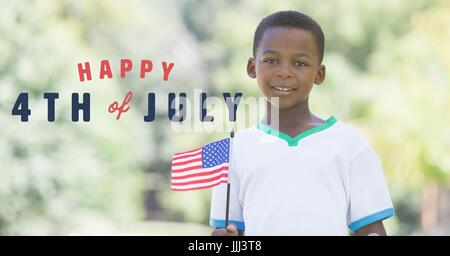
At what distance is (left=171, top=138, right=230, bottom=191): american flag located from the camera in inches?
102

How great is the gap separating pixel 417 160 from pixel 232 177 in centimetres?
735

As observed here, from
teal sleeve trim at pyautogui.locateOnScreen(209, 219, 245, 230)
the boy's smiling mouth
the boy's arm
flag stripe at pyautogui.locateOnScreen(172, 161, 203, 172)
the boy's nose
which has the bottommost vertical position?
the boy's arm

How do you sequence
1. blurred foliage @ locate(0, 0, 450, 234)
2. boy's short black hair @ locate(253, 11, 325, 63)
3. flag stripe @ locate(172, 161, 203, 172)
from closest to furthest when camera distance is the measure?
boy's short black hair @ locate(253, 11, 325, 63) < flag stripe @ locate(172, 161, 203, 172) < blurred foliage @ locate(0, 0, 450, 234)

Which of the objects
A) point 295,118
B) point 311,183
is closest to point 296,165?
point 311,183

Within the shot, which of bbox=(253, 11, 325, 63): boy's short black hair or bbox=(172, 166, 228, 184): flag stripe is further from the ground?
bbox=(253, 11, 325, 63): boy's short black hair

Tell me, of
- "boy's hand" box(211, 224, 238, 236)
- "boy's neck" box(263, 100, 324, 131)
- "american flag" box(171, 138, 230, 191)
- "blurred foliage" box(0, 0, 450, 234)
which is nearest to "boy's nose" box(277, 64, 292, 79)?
"boy's neck" box(263, 100, 324, 131)

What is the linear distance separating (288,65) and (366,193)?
415mm

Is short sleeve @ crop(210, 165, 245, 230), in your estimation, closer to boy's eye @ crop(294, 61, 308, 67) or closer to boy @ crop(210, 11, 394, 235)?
boy @ crop(210, 11, 394, 235)

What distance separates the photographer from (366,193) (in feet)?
8.17

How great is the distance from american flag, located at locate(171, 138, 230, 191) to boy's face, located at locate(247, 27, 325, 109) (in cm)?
22

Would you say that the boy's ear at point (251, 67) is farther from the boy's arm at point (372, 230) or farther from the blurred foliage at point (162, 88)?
the blurred foliage at point (162, 88)

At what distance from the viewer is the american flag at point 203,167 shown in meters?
2.59

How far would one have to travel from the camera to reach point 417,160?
380 inches
